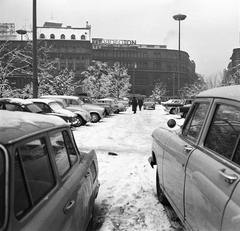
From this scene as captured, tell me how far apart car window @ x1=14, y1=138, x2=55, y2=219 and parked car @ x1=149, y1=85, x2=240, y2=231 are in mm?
1232

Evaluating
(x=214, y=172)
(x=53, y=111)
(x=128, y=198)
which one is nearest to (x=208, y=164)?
(x=214, y=172)

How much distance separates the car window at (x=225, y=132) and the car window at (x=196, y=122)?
0.26 meters

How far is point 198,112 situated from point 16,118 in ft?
6.50

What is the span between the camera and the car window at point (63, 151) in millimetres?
2632

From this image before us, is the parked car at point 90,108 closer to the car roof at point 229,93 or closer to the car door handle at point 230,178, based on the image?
the car roof at point 229,93

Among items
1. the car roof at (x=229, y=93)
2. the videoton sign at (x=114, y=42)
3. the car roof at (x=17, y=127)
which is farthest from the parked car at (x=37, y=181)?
the videoton sign at (x=114, y=42)

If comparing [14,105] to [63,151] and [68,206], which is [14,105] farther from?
[68,206]

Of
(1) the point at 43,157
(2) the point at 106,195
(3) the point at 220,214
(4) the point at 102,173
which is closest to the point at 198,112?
(3) the point at 220,214

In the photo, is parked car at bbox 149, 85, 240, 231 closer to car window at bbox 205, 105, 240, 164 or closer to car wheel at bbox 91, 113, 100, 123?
car window at bbox 205, 105, 240, 164

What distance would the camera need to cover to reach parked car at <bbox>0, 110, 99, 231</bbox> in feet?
5.51

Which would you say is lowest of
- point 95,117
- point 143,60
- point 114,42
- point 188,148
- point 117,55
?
point 95,117

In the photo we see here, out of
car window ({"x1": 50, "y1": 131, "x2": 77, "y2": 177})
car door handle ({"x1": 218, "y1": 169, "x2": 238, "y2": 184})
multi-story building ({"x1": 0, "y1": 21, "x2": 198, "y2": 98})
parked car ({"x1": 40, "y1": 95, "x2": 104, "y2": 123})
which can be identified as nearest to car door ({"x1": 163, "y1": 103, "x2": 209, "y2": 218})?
car door handle ({"x1": 218, "y1": 169, "x2": 238, "y2": 184})

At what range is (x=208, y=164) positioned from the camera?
2404 millimetres

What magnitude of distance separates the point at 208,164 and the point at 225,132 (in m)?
0.36
